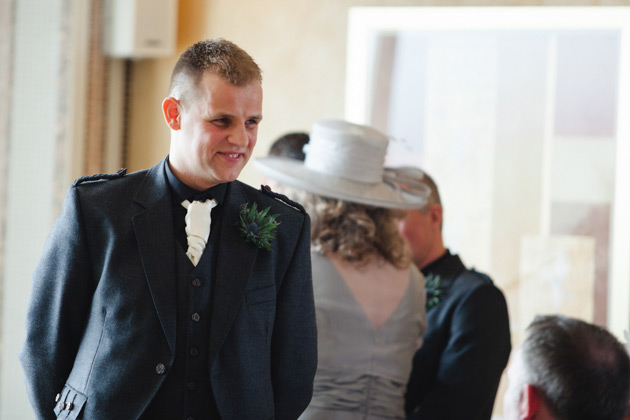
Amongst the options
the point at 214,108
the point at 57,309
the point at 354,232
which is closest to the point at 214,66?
the point at 214,108

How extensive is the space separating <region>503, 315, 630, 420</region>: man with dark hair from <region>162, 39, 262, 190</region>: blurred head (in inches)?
32.6

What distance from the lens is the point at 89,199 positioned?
1511mm

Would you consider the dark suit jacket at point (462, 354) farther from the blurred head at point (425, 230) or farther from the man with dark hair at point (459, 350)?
the blurred head at point (425, 230)

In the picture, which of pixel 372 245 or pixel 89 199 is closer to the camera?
pixel 89 199

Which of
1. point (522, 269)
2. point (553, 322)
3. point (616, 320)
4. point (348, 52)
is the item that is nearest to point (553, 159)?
point (522, 269)

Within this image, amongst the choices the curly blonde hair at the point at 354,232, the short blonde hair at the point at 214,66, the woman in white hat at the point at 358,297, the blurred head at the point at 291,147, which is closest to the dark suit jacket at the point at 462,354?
the woman in white hat at the point at 358,297

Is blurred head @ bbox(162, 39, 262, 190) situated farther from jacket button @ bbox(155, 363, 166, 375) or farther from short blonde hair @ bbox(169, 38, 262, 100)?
jacket button @ bbox(155, 363, 166, 375)

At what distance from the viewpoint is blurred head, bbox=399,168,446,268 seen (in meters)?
2.59

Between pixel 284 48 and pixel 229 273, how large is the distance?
281 centimetres

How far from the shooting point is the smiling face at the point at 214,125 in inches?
58.5

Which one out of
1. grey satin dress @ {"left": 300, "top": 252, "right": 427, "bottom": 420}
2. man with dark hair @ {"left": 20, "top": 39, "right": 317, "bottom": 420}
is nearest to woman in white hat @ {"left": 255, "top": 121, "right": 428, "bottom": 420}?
grey satin dress @ {"left": 300, "top": 252, "right": 427, "bottom": 420}

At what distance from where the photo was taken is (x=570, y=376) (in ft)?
5.67

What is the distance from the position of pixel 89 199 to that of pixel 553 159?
2.86 m

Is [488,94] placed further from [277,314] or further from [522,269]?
[277,314]
